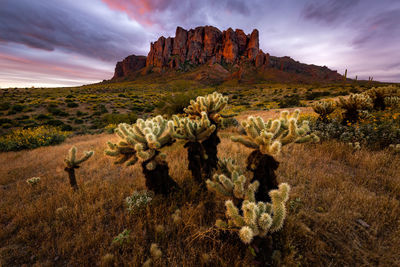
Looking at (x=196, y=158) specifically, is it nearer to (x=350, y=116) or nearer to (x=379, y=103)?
(x=350, y=116)

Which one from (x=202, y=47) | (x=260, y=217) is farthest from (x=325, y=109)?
(x=202, y=47)

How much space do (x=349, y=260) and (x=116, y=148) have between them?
4.19 meters

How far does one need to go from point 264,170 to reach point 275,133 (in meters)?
0.64

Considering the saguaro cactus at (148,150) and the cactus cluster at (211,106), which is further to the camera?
the cactus cluster at (211,106)

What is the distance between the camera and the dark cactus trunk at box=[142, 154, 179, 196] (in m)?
3.12

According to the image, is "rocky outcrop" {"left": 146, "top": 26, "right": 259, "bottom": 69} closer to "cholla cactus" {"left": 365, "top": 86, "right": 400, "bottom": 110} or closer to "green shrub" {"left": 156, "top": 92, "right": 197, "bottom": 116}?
"green shrub" {"left": 156, "top": 92, "right": 197, "bottom": 116}

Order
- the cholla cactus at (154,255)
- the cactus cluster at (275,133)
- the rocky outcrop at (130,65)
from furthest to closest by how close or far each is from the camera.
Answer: the rocky outcrop at (130,65) → the cactus cluster at (275,133) → the cholla cactus at (154,255)

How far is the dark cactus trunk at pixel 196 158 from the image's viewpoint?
134 inches

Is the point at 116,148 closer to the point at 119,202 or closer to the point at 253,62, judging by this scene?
the point at 119,202

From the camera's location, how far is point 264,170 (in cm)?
258

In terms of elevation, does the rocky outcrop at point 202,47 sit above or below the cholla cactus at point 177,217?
above

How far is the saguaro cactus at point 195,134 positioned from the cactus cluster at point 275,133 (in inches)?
31.4

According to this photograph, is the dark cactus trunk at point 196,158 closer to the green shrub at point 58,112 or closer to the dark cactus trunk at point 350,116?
the dark cactus trunk at point 350,116

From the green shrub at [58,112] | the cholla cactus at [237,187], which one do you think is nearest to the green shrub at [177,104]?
the cholla cactus at [237,187]
